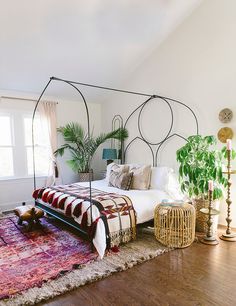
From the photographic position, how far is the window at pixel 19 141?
4.67m

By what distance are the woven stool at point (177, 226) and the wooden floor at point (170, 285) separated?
21 centimetres

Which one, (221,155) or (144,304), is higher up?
(221,155)

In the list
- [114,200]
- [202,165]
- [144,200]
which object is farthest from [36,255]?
[202,165]

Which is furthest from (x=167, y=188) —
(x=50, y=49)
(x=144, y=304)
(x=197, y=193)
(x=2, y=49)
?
(x=2, y=49)

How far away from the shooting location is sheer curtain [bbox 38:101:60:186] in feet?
16.3

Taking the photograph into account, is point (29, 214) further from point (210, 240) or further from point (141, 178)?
point (210, 240)

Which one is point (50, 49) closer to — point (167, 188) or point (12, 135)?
point (12, 135)

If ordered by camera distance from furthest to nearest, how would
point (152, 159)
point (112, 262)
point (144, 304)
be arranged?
point (152, 159), point (112, 262), point (144, 304)

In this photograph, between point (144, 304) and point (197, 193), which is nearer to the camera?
point (144, 304)

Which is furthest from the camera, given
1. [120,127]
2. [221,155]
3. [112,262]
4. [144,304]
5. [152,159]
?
[120,127]

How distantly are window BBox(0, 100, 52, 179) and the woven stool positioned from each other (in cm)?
301

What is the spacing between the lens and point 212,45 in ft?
11.8

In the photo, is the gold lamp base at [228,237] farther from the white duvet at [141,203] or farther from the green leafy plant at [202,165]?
the white duvet at [141,203]

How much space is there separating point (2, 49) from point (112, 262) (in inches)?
136
